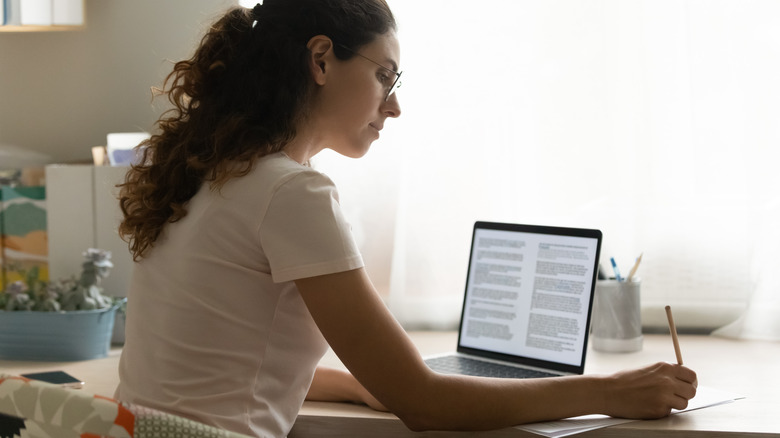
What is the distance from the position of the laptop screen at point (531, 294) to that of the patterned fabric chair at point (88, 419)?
32.4 inches

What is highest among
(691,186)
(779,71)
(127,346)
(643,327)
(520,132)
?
(779,71)

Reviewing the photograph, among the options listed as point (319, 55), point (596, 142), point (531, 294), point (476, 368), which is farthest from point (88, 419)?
point (596, 142)

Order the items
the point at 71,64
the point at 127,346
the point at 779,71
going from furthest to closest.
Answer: the point at 71,64, the point at 779,71, the point at 127,346

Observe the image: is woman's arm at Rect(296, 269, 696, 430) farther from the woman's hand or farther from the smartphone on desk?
the smartphone on desk

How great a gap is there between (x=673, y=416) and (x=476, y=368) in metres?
0.39

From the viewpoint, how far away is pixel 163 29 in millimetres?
1927

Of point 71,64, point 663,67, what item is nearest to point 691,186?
point 663,67

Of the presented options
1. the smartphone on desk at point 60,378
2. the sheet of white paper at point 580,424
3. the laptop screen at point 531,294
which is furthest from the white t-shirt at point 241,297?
the laptop screen at point 531,294

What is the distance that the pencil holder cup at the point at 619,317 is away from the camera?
163 centimetres

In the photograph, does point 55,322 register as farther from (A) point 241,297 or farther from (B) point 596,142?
(B) point 596,142

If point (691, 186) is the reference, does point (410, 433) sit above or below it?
below

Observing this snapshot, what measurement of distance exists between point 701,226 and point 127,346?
4.30 feet

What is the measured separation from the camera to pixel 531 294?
1.49m

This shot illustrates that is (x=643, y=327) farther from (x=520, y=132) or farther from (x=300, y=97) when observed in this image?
(x=300, y=97)
